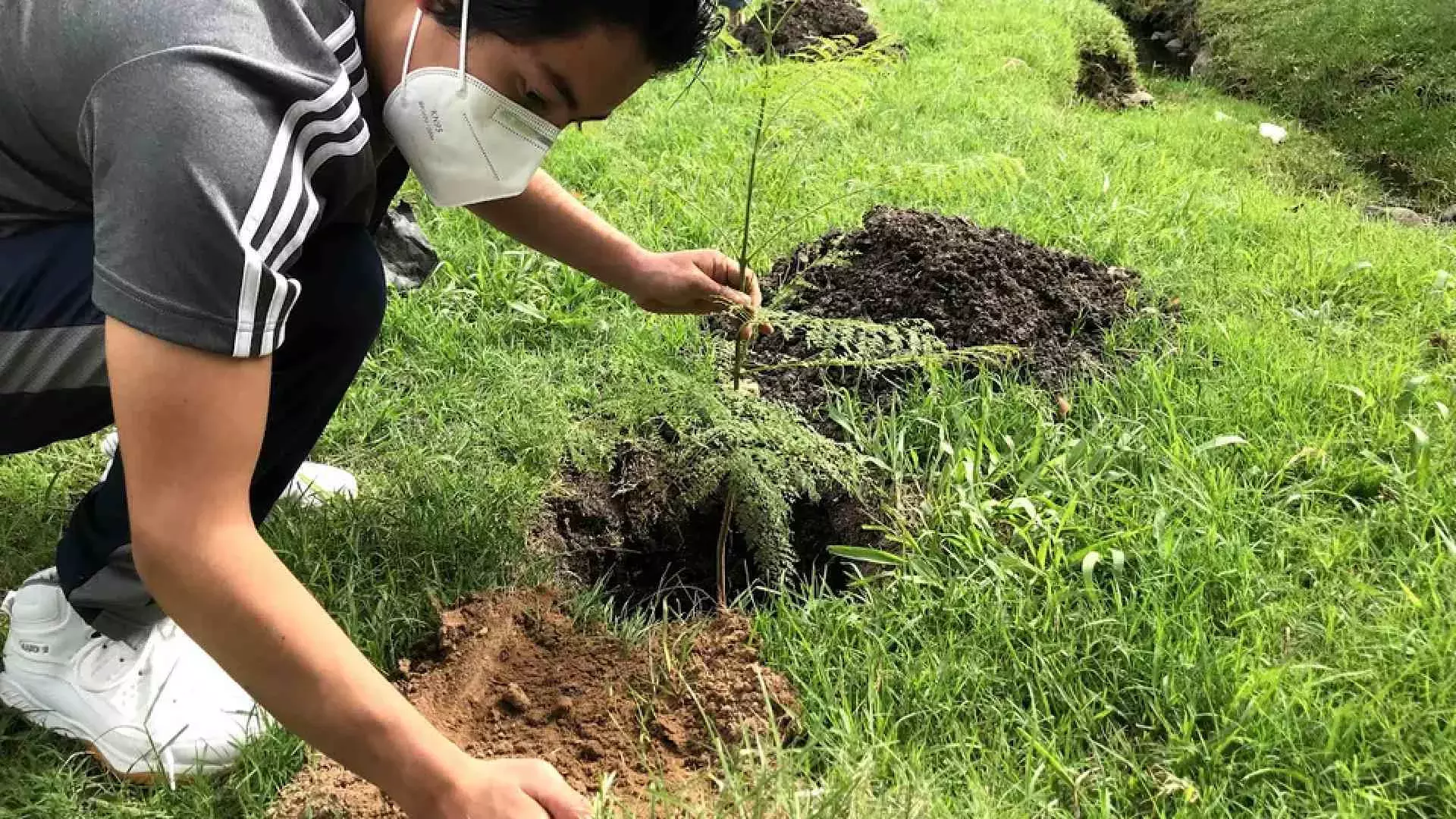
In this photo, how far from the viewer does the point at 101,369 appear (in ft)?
4.69

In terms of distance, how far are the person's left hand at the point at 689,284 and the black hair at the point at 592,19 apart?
0.73 meters

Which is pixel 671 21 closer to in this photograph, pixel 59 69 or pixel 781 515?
A: pixel 59 69

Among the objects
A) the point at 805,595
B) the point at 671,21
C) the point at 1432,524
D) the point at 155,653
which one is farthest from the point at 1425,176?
the point at 155,653

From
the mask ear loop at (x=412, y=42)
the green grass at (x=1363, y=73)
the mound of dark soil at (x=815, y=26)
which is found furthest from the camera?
the green grass at (x=1363, y=73)

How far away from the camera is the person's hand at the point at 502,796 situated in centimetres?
108

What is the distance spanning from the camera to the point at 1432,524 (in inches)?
80.1

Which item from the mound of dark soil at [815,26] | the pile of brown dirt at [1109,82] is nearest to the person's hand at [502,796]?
the mound of dark soil at [815,26]

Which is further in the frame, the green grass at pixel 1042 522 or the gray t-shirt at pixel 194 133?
the green grass at pixel 1042 522

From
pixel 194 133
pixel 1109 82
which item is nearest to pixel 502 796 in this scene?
pixel 194 133

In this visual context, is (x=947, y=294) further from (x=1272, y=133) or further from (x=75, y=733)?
(x=1272, y=133)

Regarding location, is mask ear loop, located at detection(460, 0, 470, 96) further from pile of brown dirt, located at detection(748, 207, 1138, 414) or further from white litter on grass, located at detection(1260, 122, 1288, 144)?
white litter on grass, located at detection(1260, 122, 1288, 144)

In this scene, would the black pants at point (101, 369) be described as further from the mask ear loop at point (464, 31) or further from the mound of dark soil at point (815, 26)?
the mound of dark soil at point (815, 26)

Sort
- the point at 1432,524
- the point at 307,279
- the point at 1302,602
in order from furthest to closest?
the point at 1432,524
the point at 1302,602
the point at 307,279

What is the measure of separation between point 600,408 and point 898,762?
1.13m
